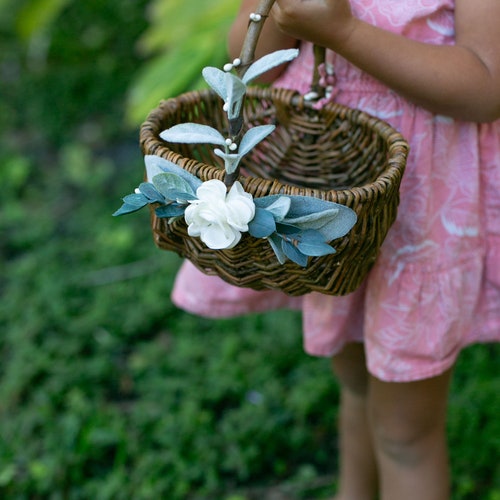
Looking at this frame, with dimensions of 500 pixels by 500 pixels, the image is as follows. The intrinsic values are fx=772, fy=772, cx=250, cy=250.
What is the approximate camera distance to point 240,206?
830 millimetres

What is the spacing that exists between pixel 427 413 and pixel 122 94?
2232mm

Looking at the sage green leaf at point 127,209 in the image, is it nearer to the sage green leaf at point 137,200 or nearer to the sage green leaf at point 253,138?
the sage green leaf at point 137,200

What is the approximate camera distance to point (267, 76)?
120 cm

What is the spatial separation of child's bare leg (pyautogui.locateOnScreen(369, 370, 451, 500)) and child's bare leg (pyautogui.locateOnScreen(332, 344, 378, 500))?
0.40ft

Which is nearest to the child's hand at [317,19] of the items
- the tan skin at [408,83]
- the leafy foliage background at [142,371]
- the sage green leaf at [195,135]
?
the tan skin at [408,83]

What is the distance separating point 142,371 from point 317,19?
1.17 metres

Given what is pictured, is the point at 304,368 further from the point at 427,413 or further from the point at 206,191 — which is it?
the point at 206,191

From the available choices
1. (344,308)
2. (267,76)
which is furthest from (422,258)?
(267,76)

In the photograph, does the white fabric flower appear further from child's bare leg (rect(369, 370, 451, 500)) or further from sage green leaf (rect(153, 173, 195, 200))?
child's bare leg (rect(369, 370, 451, 500))

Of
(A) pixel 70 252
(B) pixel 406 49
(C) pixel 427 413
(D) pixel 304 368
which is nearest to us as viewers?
(B) pixel 406 49

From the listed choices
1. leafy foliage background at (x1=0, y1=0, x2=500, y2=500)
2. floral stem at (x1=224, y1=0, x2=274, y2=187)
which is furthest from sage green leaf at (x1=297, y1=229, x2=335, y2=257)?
leafy foliage background at (x1=0, y1=0, x2=500, y2=500)

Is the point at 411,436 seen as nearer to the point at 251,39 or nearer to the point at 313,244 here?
the point at 313,244

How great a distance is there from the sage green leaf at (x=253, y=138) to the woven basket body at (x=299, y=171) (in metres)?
0.05

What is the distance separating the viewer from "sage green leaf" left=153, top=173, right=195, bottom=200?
868mm
